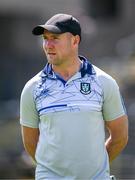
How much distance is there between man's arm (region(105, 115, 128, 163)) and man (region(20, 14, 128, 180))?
0.04 feet

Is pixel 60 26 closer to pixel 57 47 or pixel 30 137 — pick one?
pixel 57 47

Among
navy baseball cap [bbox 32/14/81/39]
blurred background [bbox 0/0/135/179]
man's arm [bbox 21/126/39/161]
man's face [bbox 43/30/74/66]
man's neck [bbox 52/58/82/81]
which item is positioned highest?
navy baseball cap [bbox 32/14/81/39]

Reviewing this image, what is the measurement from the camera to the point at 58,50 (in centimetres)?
576

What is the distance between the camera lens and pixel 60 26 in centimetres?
578

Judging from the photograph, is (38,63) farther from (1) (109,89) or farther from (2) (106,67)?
(1) (109,89)

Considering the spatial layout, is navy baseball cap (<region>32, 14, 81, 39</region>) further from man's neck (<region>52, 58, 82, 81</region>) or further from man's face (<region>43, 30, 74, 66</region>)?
man's neck (<region>52, 58, 82, 81</region>)

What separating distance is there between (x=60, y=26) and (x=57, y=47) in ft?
0.49

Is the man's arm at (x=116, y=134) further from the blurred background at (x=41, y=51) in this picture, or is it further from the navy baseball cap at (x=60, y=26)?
the blurred background at (x=41, y=51)

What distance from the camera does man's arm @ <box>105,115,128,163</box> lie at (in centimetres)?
595

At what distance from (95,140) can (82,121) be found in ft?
0.52

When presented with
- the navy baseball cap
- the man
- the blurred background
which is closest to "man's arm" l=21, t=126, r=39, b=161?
the man

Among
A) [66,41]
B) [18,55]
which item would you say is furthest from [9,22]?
[66,41]

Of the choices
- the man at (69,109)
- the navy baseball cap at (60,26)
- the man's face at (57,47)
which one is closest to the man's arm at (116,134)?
the man at (69,109)

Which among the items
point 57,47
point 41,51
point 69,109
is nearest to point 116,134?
point 69,109
